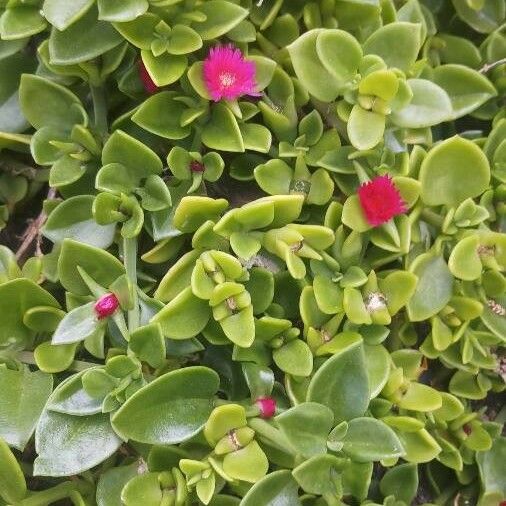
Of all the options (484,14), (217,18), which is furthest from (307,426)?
(484,14)

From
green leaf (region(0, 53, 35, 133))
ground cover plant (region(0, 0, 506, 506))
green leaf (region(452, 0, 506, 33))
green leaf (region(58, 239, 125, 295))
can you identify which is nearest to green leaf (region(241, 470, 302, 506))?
ground cover plant (region(0, 0, 506, 506))

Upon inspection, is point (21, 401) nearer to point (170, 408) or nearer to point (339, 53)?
point (170, 408)

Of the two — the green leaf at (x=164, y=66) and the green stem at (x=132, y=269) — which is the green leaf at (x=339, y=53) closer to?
the green leaf at (x=164, y=66)

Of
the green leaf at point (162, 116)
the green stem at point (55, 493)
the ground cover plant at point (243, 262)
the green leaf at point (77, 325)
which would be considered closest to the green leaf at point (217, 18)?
the ground cover plant at point (243, 262)

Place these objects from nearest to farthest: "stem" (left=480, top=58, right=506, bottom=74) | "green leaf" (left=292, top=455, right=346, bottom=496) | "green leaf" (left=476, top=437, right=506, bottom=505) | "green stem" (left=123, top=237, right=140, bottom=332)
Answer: "green leaf" (left=292, top=455, right=346, bottom=496) → "green stem" (left=123, top=237, right=140, bottom=332) → "green leaf" (left=476, top=437, right=506, bottom=505) → "stem" (left=480, top=58, right=506, bottom=74)

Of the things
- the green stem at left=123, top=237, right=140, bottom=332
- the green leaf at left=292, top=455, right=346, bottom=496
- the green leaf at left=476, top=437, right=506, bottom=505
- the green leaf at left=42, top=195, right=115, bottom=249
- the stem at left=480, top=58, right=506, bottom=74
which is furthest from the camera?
the stem at left=480, top=58, right=506, bottom=74

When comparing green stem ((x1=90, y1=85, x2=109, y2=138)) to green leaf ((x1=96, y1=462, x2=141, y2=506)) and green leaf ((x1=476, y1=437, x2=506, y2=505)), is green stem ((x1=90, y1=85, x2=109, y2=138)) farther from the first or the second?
green leaf ((x1=476, y1=437, x2=506, y2=505))

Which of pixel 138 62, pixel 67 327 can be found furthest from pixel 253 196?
pixel 67 327
